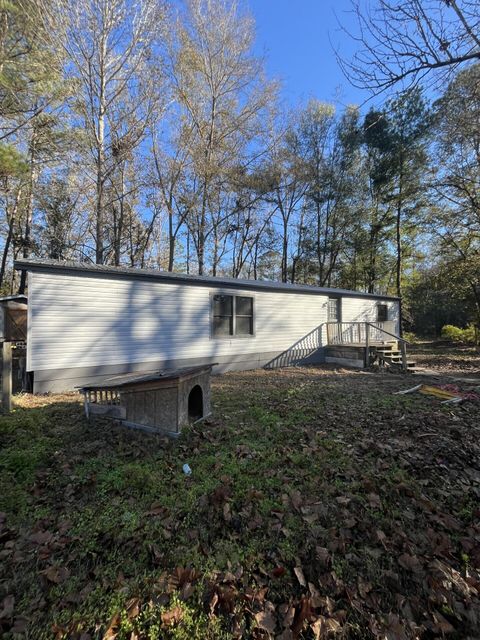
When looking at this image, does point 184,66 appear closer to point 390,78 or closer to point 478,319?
point 390,78

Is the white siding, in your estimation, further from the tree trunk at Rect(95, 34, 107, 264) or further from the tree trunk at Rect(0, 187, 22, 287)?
the tree trunk at Rect(0, 187, 22, 287)

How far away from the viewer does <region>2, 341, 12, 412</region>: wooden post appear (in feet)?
15.3

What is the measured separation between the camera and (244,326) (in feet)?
34.2

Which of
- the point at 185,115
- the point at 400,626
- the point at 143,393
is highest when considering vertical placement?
the point at 185,115

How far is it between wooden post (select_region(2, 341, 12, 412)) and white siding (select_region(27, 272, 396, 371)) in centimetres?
188

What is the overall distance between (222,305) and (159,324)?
2.24 m

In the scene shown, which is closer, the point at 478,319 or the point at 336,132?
the point at 478,319

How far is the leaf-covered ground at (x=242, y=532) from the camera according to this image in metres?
1.63

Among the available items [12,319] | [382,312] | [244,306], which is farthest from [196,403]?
[382,312]

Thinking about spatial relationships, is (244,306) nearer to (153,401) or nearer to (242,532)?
(153,401)

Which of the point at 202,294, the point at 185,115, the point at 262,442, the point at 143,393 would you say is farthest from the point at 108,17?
the point at 262,442

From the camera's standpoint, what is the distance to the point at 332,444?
3670mm

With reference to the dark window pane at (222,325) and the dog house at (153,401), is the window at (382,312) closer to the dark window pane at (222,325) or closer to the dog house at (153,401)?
the dark window pane at (222,325)

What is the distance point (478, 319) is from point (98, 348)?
19104mm
